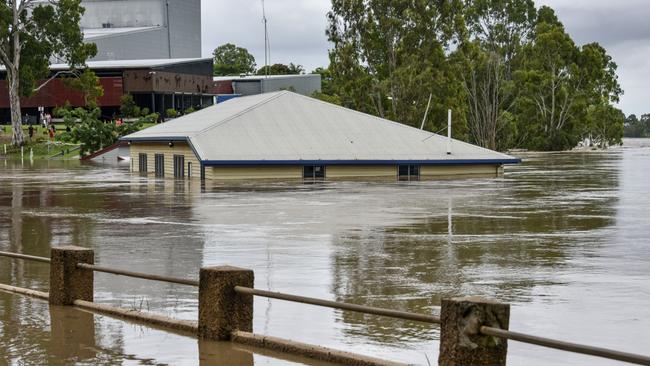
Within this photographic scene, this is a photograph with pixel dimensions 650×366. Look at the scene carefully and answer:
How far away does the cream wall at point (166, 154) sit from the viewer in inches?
2393

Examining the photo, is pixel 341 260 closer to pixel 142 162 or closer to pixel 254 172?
pixel 254 172

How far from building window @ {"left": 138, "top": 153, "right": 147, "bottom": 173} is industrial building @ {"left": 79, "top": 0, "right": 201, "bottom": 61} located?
2943 inches

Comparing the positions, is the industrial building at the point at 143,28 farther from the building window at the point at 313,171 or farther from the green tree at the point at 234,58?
the building window at the point at 313,171

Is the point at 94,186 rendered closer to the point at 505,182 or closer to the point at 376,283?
the point at 505,182

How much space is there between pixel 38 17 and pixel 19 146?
11814 mm

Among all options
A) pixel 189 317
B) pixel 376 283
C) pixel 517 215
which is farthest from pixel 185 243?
pixel 517 215

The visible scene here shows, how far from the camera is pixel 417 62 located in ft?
286

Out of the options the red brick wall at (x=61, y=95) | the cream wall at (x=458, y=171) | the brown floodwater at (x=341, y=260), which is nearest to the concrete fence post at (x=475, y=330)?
the brown floodwater at (x=341, y=260)

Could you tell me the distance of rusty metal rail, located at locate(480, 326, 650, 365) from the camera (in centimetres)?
778

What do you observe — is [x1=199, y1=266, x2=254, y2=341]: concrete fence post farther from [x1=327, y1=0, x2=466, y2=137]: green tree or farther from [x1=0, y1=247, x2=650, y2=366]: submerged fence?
[x1=327, y1=0, x2=466, y2=137]: green tree

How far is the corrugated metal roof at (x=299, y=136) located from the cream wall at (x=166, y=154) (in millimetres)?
766

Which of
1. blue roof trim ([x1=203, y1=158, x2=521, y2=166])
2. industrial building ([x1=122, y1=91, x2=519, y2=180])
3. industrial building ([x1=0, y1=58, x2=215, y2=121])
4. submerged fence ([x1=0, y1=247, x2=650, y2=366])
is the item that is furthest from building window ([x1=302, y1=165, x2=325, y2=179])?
industrial building ([x1=0, y1=58, x2=215, y2=121])

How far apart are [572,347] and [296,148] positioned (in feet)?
174

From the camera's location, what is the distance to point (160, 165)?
66.5 m
